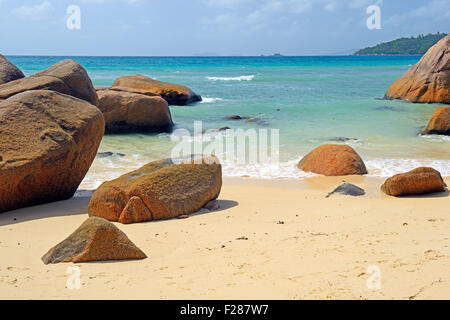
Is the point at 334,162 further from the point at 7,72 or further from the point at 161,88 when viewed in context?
the point at 161,88

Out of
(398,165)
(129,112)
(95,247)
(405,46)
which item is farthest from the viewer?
(405,46)

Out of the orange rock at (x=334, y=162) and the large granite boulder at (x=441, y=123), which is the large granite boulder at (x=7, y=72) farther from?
the large granite boulder at (x=441, y=123)

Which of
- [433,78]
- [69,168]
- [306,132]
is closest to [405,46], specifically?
[433,78]

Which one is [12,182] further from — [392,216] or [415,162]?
[415,162]

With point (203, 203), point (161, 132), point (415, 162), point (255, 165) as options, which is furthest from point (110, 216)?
point (161, 132)

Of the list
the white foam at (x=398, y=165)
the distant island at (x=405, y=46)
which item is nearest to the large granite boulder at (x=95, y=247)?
the white foam at (x=398, y=165)

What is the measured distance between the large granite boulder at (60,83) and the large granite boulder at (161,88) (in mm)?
9653

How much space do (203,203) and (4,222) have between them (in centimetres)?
242

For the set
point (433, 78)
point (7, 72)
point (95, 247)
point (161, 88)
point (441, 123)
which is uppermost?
point (433, 78)

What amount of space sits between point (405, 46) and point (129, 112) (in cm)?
13617

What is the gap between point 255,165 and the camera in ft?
33.4

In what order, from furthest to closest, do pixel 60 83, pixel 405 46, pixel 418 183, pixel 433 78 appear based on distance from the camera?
1. pixel 405 46
2. pixel 433 78
3. pixel 60 83
4. pixel 418 183

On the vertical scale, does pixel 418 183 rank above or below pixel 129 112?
below

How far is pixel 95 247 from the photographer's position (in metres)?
4.55
